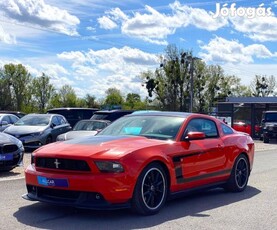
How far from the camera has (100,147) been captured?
6.33 meters

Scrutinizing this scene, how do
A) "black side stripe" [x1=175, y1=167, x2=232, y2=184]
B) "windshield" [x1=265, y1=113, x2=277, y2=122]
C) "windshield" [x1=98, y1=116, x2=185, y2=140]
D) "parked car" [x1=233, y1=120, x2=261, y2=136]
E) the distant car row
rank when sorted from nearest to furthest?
"black side stripe" [x1=175, y1=167, x2=232, y2=184] < "windshield" [x1=98, y1=116, x2=185, y2=140] < the distant car row < "windshield" [x1=265, y1=113, x2=277, y2=122] < "parked car" [x1=233, y1=120, x2=261, y2=136]

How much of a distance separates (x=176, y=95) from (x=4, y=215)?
6203cm

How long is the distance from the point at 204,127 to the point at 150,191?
6.63 ft

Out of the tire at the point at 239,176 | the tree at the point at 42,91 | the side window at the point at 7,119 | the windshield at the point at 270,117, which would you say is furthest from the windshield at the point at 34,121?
the tree at the point at 42,91

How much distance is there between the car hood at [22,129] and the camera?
17.2 metres

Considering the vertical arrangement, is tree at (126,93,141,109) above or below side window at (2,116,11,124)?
below

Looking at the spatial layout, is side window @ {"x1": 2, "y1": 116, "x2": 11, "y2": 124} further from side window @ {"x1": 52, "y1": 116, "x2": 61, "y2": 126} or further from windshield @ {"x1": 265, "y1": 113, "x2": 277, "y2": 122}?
windshield @ {"x1": 265, "y1": 113, "x2": 277, "y2": 122}

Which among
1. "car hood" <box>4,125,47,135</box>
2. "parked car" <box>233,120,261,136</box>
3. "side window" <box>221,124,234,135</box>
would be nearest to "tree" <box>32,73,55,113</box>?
"parked car" <box>233,120,261,136</box>

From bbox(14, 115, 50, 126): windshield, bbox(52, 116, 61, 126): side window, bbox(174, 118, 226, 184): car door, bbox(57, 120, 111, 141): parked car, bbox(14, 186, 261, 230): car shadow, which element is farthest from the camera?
bbox(52, 116, 61, 126): side window

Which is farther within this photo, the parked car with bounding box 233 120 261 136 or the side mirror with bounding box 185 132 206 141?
the parked car with bounding box 233 120 261 136

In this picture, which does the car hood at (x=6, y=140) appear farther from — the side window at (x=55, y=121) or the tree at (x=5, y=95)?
the tree at (x=5, y=95)

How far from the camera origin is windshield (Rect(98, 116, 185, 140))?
7223 millimetres

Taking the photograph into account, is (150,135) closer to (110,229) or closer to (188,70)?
(110,229)

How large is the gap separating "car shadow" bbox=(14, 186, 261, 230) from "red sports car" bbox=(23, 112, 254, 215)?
0.20 meters
